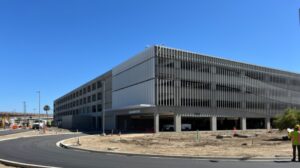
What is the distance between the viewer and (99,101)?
102438 mm

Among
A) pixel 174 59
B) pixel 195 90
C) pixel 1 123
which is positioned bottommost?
pixel 1 123

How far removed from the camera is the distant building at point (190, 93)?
6962cm

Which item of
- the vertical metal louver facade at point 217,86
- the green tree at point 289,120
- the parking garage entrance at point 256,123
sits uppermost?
the vertical metal louver facade at point 217,86

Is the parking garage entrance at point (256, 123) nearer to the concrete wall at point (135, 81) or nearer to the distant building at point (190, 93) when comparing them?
the distant building at point (190, 93)

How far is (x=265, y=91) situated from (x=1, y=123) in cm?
7687

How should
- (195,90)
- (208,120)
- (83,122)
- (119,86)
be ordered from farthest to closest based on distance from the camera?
(83,122) < (119,86) < (208,120) < (195,90)

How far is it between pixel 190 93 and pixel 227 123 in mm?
17085

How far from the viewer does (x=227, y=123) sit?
85750 millimetres

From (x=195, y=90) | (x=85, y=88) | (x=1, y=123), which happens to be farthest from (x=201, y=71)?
(x=1, y=123)

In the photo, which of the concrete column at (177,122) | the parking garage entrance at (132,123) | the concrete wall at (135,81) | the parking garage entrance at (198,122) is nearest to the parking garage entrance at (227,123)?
the parking garage entrance at (198,122)

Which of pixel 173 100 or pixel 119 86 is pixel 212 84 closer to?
pixel 173 100

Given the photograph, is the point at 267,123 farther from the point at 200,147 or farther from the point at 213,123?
the point at 200,147

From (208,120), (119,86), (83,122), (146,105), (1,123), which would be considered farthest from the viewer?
(1,123)

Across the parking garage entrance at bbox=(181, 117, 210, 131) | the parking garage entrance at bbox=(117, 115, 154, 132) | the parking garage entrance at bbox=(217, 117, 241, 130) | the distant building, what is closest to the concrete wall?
the distant building
